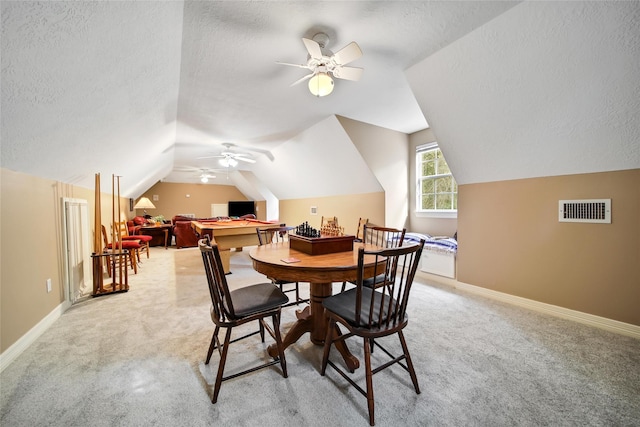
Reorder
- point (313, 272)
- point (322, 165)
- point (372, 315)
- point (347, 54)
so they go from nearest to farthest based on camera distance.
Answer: point (372, 315) → point (313, 272) → point (347, 54) → point (322, 165)

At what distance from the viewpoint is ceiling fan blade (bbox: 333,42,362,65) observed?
187 centimetres

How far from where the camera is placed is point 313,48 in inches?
75.2

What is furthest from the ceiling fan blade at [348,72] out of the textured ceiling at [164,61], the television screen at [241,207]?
the television screen at [241,207]

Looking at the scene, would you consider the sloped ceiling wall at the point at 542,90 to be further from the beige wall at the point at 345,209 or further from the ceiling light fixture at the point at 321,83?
the beige wall at the point at 345,209

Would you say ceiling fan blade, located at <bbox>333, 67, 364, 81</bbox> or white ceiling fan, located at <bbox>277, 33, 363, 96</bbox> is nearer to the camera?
white ceiling fan, located at <bbox>277, 33, 363, 96</bbox>

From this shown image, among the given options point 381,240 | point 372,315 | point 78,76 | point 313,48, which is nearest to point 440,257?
point 381,240

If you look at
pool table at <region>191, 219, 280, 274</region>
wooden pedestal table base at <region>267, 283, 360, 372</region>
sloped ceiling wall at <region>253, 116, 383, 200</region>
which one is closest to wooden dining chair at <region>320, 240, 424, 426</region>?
wooden pedestal table base at <region>267, 283, 360, 372</region>

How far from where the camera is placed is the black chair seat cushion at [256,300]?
1.56 m

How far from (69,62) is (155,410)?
2.12 meters

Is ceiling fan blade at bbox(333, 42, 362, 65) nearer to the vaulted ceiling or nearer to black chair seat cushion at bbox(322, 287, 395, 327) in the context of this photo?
the vaulted ceiling

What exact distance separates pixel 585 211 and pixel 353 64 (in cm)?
269

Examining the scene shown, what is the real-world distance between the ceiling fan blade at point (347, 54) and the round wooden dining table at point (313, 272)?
153 cm

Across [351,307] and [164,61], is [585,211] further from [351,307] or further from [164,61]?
[164,61]

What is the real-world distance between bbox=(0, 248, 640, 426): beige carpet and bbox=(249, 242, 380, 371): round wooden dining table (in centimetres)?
14
